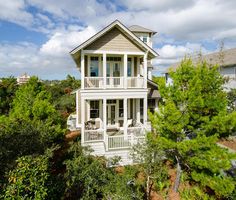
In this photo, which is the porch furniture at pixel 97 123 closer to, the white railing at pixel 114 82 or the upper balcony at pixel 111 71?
the upper balcony at pixel 111 71

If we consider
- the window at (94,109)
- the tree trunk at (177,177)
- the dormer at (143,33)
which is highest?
the dormer at (143,33)

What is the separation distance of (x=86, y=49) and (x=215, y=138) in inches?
431

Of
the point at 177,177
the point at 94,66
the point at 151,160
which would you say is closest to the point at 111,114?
the point at 94,66

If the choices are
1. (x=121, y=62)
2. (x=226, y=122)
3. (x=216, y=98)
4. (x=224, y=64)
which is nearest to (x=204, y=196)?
(x=226, y=122)

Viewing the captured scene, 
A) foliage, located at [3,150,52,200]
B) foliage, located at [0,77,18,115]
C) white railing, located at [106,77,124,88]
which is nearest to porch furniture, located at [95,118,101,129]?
white railing, located at [106,77,124,88]

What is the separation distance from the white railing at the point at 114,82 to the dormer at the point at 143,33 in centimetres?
1480

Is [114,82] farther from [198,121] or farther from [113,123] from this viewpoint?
[198,121]

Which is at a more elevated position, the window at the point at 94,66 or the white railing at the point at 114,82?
the window at the point at 94,66

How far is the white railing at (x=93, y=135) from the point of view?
51.1 ft

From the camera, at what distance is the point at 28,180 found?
7.31 metres

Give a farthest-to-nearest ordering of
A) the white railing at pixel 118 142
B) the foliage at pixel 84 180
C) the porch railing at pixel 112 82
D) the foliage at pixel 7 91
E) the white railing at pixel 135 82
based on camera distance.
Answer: the foliage at pixel 7 91 < the white railing at pixel 135 82 < the porch railing at pixel 112 82 < the white railing at pixel 118 142 < the foliage at pixel 84 180

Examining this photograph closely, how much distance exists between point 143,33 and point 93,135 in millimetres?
19906

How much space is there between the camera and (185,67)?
11.1 m

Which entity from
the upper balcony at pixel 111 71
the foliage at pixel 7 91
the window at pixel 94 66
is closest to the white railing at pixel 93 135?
the upper balcony at pixel 111 71
